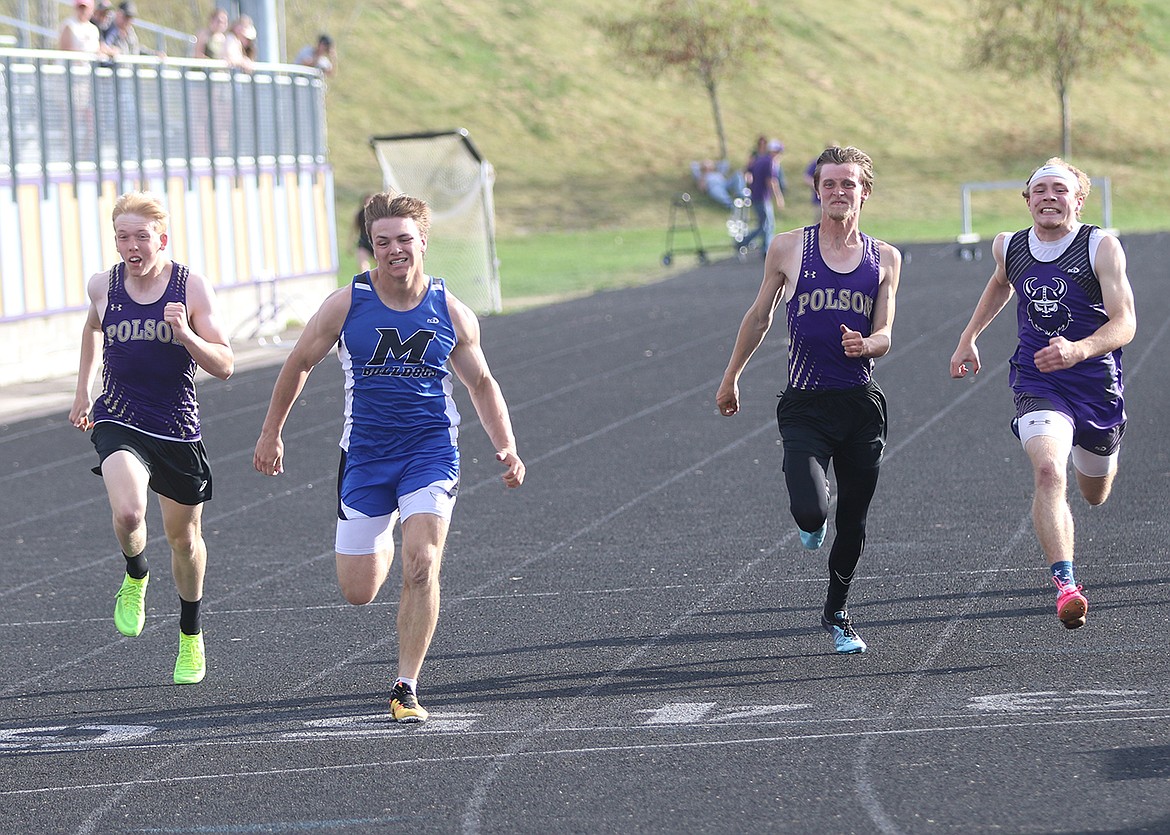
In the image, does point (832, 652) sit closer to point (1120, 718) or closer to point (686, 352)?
point (1120, 718)

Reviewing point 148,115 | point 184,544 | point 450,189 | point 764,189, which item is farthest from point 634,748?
point 764,189

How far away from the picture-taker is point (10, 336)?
2028cm

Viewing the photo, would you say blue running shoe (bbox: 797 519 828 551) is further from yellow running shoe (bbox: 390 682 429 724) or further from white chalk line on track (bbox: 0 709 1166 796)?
yellow running shoe (bbox: 390 682 429 724)

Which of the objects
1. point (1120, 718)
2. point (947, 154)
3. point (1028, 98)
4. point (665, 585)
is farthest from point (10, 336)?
point (1028, 98)

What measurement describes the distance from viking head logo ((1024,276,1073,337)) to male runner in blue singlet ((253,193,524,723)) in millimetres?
2282

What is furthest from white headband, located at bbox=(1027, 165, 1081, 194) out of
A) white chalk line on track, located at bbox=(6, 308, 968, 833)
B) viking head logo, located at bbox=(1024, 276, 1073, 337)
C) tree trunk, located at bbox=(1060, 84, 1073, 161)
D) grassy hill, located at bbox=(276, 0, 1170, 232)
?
tree trunk, located at bbox=(1060, 84, 1073, 161)

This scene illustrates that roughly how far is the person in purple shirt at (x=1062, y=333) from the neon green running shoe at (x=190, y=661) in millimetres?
3330

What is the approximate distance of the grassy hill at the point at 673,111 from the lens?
2062 inches

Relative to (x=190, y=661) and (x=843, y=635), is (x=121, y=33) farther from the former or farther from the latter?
(x=843, y=635)

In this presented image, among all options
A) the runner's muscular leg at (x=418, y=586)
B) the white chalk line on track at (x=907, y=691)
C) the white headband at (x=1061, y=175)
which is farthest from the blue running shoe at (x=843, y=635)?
the white headband at (x=1061, y=175)

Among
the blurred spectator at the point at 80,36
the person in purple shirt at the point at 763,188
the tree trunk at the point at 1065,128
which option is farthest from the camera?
the tree trunk at the point at 1065,128

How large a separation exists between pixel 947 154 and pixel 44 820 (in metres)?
56.2

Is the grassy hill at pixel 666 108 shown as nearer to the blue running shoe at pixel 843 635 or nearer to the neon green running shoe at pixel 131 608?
the neon green running shoe at pixel 131 608

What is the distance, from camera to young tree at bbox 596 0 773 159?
53.9 metres
